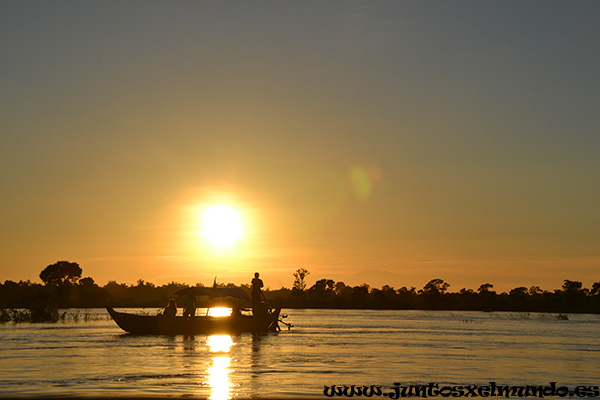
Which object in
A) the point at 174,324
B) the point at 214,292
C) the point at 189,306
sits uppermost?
the point at 214,292

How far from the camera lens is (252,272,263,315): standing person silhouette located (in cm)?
5494

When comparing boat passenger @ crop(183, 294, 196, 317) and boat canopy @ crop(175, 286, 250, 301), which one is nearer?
boat canopy @ crop(175, 286, 250, 301)

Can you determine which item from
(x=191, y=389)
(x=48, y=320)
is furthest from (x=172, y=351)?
(x=48, y=320)

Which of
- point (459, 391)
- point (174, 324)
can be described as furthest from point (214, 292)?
point (459, 391)

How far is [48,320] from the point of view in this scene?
78.1 meters

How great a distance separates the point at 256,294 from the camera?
5741cm

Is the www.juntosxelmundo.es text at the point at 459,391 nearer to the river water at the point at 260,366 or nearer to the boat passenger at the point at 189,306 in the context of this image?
the river water at the point at 260,366

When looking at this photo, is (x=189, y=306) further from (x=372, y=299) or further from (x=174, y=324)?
(x=372, y=299)

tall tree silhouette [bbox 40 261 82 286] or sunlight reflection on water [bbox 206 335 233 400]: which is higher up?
tall tree silhouette [bbox 40 261 82 286]

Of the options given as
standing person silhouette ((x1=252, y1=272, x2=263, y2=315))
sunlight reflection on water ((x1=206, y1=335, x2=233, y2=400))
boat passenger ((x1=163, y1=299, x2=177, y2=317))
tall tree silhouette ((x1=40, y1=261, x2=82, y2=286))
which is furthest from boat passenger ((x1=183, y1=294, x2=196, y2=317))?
tall tree silhouette ((x1=40, y1=261, x2=82, y2=286))

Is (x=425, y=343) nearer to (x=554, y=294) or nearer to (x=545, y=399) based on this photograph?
(x=545, y=399)

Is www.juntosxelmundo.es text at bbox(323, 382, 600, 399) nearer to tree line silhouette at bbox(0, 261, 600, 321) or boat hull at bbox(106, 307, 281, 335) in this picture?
boat hull at bbox(106, 307, 281, 335)

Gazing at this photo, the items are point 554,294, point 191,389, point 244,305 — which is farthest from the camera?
point 554,294

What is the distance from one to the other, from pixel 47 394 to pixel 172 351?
17729 millimetres
